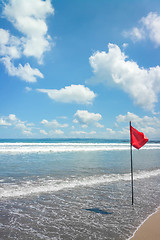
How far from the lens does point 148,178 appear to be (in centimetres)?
1114

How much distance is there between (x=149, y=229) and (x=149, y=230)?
0.23ft

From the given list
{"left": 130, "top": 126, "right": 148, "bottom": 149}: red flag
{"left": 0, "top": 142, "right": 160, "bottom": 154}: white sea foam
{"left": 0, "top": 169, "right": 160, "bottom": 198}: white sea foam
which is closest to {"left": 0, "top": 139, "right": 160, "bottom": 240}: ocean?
{"left": 0, "top": 169, "right": 160, "bottom": 198}: white sea foam

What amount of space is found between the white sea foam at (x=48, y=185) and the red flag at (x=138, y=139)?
13.4ft

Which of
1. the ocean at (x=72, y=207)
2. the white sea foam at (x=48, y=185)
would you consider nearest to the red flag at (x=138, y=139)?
the ocean at (x=72, y=207)

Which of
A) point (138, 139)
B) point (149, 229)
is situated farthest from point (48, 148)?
point (149, 229)

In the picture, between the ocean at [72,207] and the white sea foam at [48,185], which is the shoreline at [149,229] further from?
the white sea foam at [48,185]

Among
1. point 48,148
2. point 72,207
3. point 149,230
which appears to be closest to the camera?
point 149,230

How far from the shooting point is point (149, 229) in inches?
188

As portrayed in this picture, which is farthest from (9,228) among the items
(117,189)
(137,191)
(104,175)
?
(104,175)

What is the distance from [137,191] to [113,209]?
9.47ft

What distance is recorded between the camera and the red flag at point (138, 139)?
6.47 metres

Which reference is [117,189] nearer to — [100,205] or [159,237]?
[100,205]

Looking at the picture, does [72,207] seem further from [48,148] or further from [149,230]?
[48,148]

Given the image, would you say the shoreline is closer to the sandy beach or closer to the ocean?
the sandy beach
